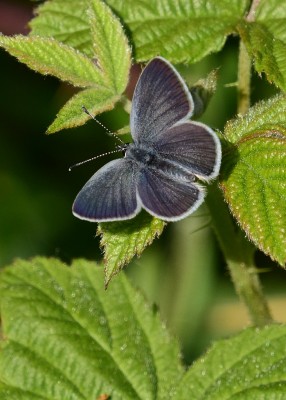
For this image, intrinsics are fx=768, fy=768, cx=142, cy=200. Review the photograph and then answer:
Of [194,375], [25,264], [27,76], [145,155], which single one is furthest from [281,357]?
[27,76]

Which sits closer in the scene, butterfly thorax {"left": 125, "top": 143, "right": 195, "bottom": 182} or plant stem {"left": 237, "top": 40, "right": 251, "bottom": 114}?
butterfly thorax {"left": 125, "top": 143, "right": 195, "bottom": 182}

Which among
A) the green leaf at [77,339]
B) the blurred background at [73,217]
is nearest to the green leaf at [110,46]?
the green leaf at [77,339]

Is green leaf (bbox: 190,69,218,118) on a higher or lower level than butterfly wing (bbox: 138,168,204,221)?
higher

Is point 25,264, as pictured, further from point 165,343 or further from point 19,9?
point 19,9

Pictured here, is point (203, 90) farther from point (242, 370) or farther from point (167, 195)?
point (242, 370)

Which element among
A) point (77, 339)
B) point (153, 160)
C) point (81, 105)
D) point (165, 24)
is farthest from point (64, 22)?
point (77, 339)

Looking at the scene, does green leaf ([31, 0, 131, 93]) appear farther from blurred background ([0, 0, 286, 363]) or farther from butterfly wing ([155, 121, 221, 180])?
blurred background ([0, 0, 286, 363])

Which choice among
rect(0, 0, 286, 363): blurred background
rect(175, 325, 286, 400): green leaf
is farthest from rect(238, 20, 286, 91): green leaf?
rect(0, 0, 286, 363): blurred background
